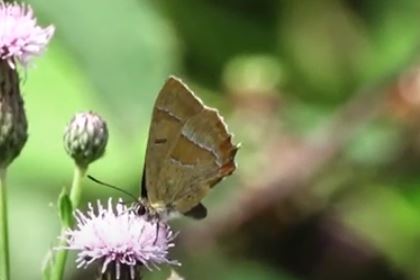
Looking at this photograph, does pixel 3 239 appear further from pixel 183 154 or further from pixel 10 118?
pixel 183 154

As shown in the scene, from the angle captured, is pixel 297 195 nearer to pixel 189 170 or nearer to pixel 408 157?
pixel 408 157

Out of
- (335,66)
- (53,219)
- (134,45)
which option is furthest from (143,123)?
(335,66)

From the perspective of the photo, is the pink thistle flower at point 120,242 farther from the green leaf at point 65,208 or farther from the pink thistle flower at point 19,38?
the pink thistle flower at point 19,38

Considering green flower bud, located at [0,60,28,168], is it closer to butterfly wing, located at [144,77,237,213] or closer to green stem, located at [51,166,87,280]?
green stem, located at [51,166,87,280]

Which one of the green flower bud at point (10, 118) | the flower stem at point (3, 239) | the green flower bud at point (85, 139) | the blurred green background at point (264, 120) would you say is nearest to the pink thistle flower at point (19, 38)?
the green flower bud at point (10, 118)

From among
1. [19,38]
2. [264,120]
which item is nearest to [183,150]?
[19,38]

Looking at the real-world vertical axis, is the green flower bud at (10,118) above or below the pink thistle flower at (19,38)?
below
